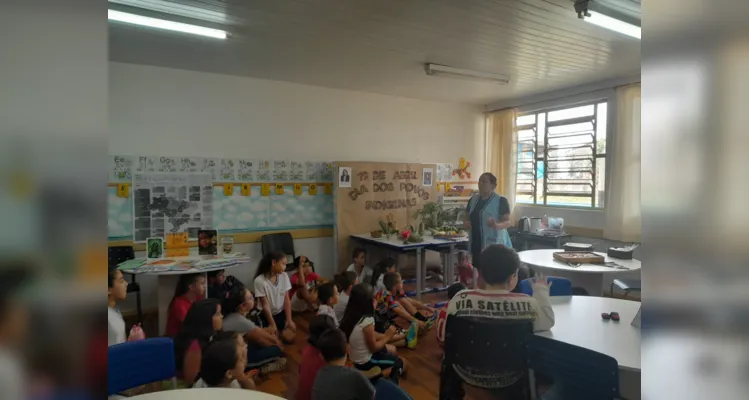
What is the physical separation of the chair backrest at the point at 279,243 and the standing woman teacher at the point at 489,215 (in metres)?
2.26

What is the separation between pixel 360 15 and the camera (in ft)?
9.88

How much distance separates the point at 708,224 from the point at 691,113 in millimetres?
74

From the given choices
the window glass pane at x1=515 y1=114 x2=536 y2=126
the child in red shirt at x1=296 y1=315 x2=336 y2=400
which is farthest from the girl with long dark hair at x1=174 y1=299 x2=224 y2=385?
the window glass pane at x1=515 y1=114 x2=536 y2=126

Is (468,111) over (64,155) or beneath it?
over

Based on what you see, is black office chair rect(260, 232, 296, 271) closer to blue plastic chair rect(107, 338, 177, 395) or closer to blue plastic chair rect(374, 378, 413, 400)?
blue plastic chair rect(107, 338, 177, 395)

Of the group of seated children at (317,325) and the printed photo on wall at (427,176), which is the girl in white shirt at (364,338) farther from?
the printed photo on wall at (427,176)

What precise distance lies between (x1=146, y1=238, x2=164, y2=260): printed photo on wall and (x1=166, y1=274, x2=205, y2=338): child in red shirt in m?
0.53

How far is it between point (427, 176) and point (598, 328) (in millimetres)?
4271

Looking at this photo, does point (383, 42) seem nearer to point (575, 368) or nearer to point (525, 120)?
point (575, 368)

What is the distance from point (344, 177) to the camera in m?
5.34

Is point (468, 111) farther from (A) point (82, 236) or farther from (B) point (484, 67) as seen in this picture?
(A) point (82, 236)

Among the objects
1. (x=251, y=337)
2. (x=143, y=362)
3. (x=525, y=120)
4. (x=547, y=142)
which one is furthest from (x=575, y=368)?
(x=525, y=120)

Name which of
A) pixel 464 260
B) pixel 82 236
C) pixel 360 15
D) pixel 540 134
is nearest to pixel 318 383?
pixel 82 236

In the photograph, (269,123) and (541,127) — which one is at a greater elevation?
(541,127)
